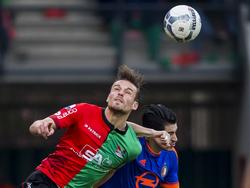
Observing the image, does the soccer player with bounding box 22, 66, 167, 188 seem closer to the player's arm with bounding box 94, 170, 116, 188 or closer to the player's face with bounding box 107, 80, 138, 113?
the player's face with bounding box 107, 80, 138, 113

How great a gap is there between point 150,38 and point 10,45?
2.23 meters

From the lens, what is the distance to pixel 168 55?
1688cm

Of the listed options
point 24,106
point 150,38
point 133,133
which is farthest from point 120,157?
point 24,106

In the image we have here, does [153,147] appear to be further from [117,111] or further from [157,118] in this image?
[117,111]

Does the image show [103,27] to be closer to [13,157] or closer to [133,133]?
[13,157]

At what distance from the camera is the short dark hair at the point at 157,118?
9.99 meters

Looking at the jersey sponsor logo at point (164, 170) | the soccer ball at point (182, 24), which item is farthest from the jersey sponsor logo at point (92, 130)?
the soccer ball at point (182, 24)

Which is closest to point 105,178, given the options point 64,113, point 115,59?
point 64,113

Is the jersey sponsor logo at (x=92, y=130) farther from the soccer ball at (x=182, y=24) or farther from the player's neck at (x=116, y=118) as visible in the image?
the soccer ball at (x=182, y=24)

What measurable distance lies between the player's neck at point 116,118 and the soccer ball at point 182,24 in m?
1.11

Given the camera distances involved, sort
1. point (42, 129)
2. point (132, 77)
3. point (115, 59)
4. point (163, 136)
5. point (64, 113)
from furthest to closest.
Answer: point (115, 59) < point (132, 77) < point (163, 136) < point (64, 113) < point (42, 129)

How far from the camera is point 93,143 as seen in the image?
31.3ft

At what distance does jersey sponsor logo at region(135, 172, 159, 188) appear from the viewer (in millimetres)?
10070

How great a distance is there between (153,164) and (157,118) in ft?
1.46
